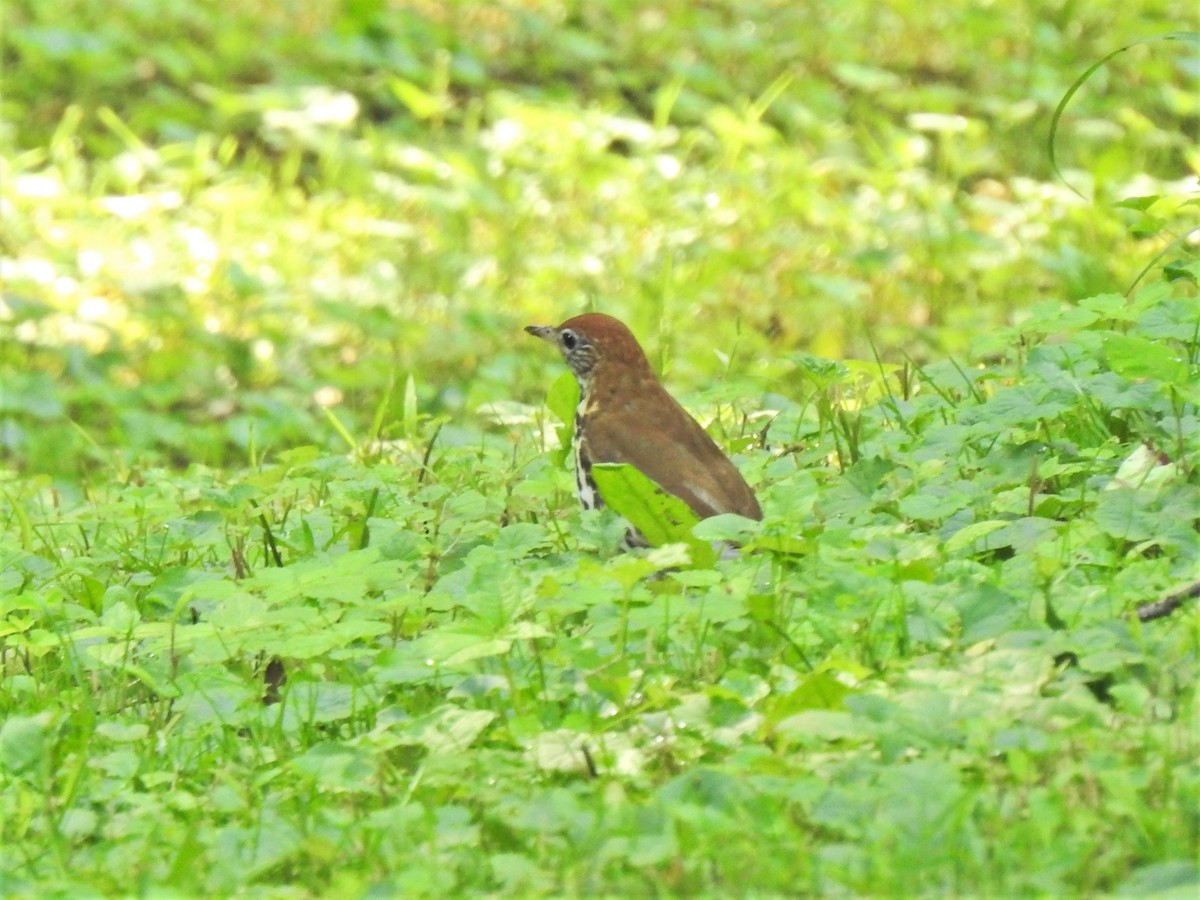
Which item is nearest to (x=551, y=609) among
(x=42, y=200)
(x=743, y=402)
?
(x=743, y=402)

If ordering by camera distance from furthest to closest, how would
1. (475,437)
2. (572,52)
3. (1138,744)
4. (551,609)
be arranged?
1. (572,52)
2. (475,437)
3. (551,609)
4. (1138,744)

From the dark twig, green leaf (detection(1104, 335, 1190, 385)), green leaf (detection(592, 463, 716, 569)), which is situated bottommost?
green leaf (detection(592, 463, 716, 569))

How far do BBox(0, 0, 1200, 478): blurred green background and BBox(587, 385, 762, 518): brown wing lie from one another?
118 cm

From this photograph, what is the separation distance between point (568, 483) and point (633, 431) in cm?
19

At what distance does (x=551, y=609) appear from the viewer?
335 centimetres

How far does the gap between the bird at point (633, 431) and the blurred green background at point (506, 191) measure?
81 cm

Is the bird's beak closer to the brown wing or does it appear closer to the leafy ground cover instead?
the leafy ground cover

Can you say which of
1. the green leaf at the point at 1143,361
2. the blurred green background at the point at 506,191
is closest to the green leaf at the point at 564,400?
the blurred green background at the point at 506,191

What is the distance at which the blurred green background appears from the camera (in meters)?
7.66

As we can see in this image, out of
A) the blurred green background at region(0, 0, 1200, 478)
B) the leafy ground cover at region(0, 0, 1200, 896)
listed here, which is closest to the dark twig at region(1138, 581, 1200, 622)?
the leafy ground cover at region(0, 0, 1200, 896)

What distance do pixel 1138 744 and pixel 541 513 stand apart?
2067mm

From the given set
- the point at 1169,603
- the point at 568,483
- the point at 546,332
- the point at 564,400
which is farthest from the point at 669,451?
the point at 1169,603

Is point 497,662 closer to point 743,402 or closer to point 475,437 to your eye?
point 743,402

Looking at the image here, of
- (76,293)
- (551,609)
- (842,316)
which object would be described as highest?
(551,609)
